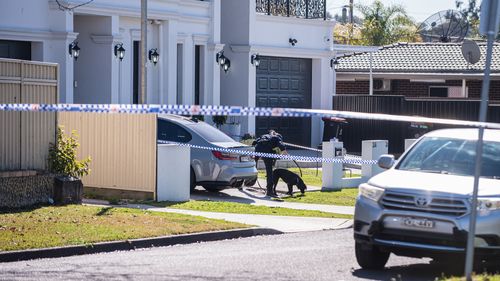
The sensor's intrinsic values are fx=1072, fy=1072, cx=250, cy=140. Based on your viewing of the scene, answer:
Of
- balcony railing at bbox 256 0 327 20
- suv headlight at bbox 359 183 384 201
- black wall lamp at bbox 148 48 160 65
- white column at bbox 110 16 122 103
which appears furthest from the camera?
balcony railing at bbox 256 0 327 20

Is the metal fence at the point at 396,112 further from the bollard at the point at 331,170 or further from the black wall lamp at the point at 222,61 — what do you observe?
the bollard at the point at 331,170

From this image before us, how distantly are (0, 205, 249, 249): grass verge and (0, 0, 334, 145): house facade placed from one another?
926 cm

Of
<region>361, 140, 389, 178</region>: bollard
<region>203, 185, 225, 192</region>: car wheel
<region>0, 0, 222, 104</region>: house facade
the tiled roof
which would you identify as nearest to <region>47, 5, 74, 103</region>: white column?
<region>0, 0, 222, 104</region>: house facade

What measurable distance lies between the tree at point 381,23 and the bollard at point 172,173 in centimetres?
4170

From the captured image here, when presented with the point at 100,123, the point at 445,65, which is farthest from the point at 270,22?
the point at 100,123

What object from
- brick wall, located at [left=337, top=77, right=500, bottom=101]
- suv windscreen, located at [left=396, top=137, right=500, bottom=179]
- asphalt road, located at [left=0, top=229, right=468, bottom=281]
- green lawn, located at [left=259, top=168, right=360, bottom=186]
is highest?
brick wall, located at [left=337, top=77, right=500, bottom=101]

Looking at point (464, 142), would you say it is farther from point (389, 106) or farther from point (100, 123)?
point (389, 106)

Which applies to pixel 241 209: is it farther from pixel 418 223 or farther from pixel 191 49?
pixel 191 49

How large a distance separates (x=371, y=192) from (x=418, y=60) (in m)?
31.5

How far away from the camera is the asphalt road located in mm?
11711

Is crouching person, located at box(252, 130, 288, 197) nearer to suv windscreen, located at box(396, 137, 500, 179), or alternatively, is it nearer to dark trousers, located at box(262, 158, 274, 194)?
dark trousers, located at box(262, 158, 274, 194)

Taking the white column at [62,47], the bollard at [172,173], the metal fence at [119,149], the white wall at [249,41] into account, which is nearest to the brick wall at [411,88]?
the white wall at [249,41]

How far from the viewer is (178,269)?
40.0 ft

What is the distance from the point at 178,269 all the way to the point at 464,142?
385 centimetres
